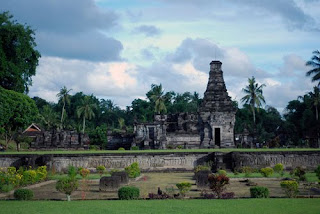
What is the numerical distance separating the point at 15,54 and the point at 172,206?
27.8 m

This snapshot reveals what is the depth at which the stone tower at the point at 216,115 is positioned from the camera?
118ft

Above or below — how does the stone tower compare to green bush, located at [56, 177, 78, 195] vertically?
above

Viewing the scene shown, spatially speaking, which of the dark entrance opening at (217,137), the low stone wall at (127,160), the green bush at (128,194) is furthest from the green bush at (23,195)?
the dark entrance opening at (217,137)

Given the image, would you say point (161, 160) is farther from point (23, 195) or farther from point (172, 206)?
point (172, 206)

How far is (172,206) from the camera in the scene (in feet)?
40.6

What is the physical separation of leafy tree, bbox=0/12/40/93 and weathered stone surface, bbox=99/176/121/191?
20.7 meters

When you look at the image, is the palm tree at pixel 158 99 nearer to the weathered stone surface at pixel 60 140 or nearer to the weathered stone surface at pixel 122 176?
the weathered stone surface at pixel 60 140

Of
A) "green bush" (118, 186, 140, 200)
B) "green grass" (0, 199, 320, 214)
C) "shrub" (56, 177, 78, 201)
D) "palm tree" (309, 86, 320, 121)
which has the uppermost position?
"palm tree" (309, 86, 320, 121)

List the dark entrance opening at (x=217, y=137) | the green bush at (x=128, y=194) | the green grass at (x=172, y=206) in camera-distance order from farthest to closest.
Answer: the dark entrance opening at (x=217, y=137) < the green bush at (x=128, y=194) < the green grass at (x=172, y=206)

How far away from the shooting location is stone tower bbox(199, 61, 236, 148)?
35.8 m

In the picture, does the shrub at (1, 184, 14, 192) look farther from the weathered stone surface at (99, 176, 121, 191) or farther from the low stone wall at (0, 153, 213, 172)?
the low stone wall at (0, 153, 213, 172)

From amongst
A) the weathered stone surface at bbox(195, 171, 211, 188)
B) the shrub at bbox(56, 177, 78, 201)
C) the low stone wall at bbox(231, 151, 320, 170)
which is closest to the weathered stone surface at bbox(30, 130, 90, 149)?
the low stone wall at bbox(231, 151, 320, 170)

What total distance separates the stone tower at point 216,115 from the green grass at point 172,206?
2250cm

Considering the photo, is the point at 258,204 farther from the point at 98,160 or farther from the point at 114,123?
the point at 114,123
